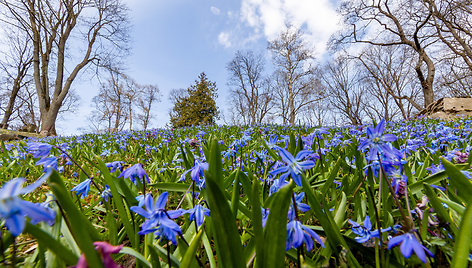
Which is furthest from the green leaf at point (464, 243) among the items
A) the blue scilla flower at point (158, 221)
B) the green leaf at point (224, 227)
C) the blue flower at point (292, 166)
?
the blue scilla flower at point (158, 221)

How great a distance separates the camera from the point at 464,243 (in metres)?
0.56

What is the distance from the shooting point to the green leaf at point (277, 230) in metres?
0.51

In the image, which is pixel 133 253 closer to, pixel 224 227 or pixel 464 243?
pixel 224 227

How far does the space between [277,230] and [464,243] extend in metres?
0.49

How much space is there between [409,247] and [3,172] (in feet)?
12.0

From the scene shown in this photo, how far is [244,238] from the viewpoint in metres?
1.02

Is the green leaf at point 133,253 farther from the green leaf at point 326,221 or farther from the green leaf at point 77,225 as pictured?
the green leaf at point 326,221

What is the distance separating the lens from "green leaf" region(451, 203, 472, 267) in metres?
0.55

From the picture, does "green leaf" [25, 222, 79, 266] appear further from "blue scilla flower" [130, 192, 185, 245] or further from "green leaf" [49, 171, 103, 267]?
"blue scilla flower" [130, 192, 185, 245]

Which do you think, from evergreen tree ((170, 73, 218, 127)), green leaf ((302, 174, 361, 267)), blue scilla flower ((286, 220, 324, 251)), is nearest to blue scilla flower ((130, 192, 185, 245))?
blue scilla flower ((286, 220, 324, 251))

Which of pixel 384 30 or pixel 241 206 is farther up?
pixel 384 30

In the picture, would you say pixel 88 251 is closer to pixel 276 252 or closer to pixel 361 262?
pixel 276 252

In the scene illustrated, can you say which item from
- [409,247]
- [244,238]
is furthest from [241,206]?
[409,247]

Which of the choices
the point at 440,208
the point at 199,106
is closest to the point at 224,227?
the point at 440,208
